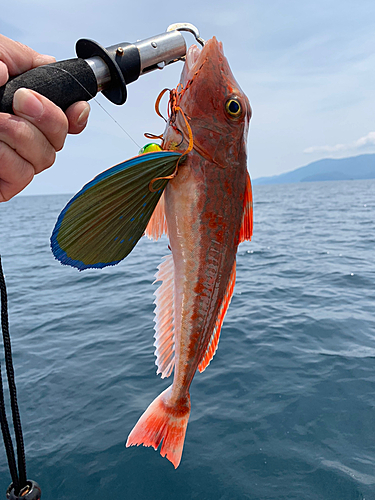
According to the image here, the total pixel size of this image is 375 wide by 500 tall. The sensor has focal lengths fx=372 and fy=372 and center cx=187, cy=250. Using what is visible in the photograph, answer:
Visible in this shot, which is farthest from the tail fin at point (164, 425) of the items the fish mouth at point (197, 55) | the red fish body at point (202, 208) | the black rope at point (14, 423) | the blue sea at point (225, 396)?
the blue sea at point (225, 396)

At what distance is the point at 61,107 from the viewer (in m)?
1.78

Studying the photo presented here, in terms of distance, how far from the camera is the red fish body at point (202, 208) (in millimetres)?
1825

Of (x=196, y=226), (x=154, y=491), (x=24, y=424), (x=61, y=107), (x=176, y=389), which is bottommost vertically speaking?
(x=154, y=491)

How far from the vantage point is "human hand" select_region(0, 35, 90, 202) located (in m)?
1.62

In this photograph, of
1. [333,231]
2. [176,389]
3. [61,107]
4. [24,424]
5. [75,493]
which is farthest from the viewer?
[333,231]

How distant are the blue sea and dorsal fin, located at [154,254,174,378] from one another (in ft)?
9.48

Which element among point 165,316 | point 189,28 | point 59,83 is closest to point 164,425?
point 165,316

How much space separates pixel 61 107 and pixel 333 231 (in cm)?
2056

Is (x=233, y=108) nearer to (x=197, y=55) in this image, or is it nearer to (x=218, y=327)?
(x=197, y=55)

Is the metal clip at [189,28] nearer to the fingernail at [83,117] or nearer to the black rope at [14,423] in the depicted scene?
the fingernail at [83,117]

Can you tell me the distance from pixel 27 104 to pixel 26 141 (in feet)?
0.56

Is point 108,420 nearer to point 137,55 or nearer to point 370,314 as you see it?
point 137,55

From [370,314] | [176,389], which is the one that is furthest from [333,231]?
[176,389]

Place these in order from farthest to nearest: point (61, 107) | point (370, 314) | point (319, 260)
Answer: point (319, 260), point (370, 314), point (61, 107)
